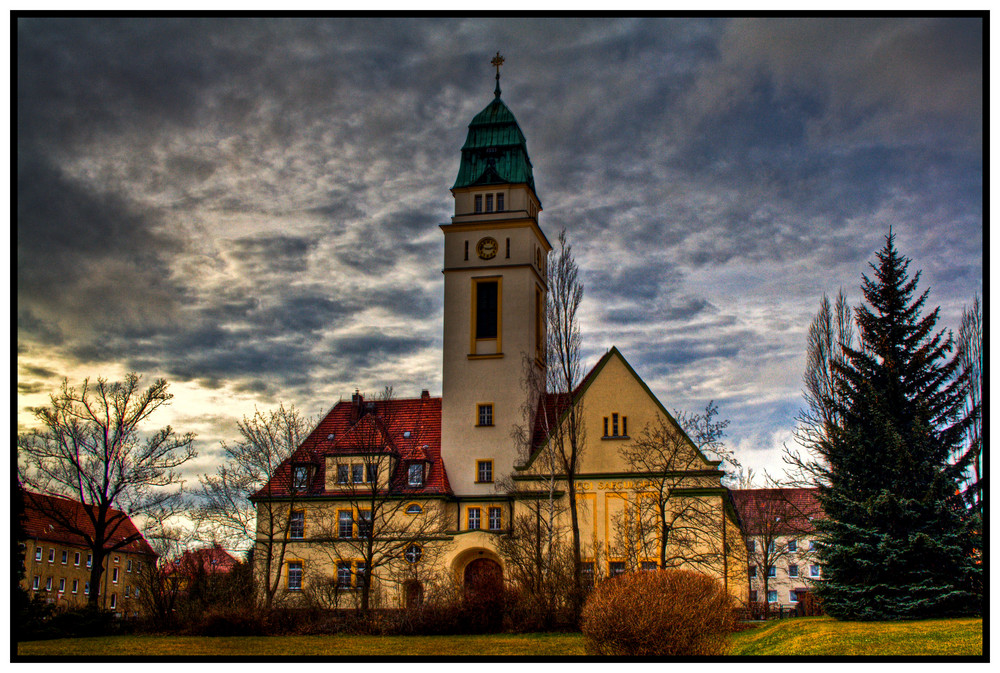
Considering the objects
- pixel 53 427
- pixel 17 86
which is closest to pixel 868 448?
pixel 17 86

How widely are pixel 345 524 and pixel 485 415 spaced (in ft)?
26.6

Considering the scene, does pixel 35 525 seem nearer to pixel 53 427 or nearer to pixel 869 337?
pixel 53 427

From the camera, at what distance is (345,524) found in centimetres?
4194

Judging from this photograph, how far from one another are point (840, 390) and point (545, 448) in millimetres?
16073

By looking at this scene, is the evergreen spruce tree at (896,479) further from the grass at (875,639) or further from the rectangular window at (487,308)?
the rectangular window at (487,308)

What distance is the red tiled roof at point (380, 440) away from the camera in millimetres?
41250

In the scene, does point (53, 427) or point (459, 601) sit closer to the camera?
point (459, 601)

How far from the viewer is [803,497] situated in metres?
69.9

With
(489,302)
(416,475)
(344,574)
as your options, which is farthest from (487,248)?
(344,574)

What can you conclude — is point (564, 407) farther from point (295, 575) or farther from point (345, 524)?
point (295, 575)

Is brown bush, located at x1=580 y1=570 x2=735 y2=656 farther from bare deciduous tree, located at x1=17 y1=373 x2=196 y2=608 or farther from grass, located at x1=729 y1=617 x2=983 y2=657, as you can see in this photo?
bare deciduous tree, located at x1=17 y1=373 x2=196 y2=608

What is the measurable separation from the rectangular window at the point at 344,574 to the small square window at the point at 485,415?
879 centimetres

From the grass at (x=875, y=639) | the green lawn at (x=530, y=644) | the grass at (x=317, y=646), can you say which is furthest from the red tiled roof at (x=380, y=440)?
the grass at (x=875, y=639)
